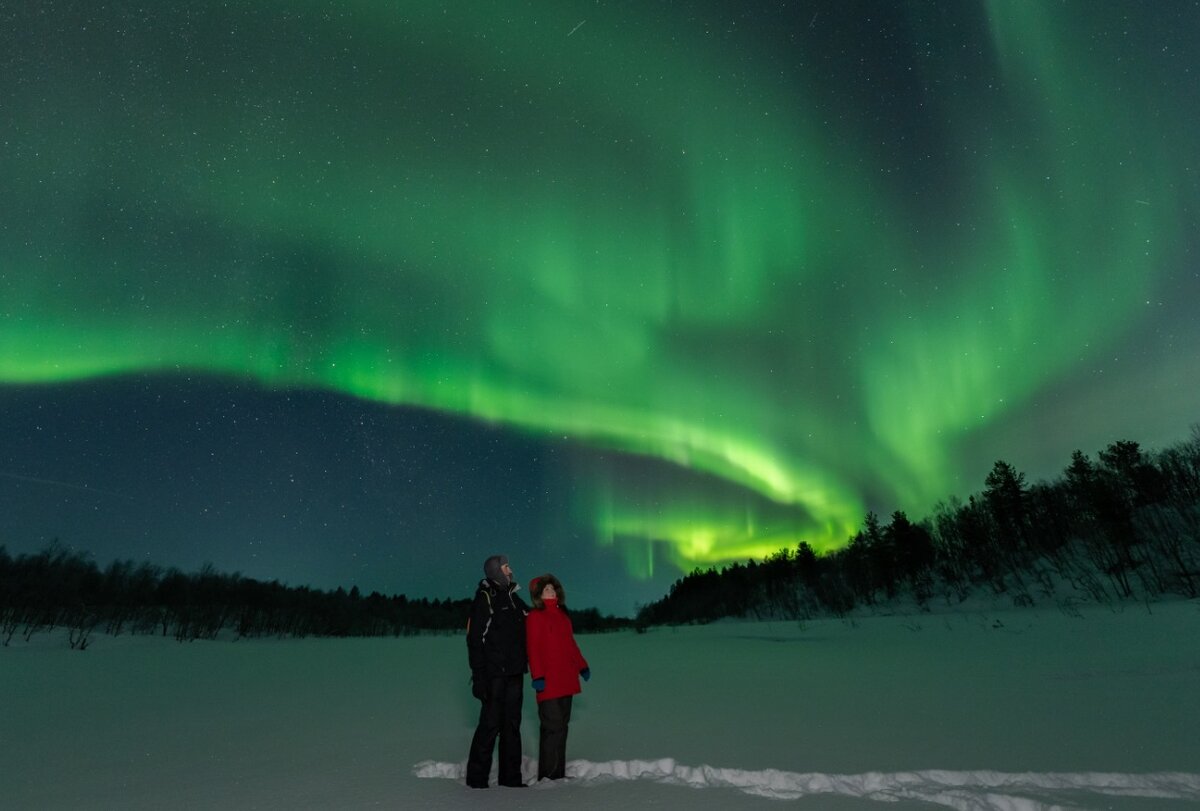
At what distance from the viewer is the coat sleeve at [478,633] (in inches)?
231

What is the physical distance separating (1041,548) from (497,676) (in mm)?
65478

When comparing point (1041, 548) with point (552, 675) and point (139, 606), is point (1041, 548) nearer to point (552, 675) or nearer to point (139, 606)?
point (552, 675)

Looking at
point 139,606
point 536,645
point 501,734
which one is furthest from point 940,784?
point 139,606

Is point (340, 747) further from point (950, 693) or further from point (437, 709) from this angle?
point (950, 693)

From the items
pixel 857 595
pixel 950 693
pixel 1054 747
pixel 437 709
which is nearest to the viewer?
pixel 1054 747

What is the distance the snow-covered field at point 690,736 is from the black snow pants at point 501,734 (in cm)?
26

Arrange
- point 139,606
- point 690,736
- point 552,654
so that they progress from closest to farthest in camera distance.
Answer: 1. point 552,654
2. point 690,736
3. point 139,606

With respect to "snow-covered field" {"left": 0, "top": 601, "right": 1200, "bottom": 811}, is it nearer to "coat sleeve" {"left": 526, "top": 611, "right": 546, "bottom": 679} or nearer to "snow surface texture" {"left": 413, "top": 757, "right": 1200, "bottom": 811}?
"snow surface texture" {"left": 413, "top": 757, "right": 1200, "bottom": 811}

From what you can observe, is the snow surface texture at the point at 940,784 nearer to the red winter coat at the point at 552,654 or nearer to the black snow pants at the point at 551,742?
the black snow pants at the point at 551,742

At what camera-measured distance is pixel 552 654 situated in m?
5.87

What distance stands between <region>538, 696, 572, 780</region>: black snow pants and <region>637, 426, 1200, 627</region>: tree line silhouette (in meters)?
31.9

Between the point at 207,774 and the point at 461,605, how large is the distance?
18826 centimetres

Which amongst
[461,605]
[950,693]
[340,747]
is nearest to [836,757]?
[950,693]

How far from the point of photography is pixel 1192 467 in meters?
54.5
